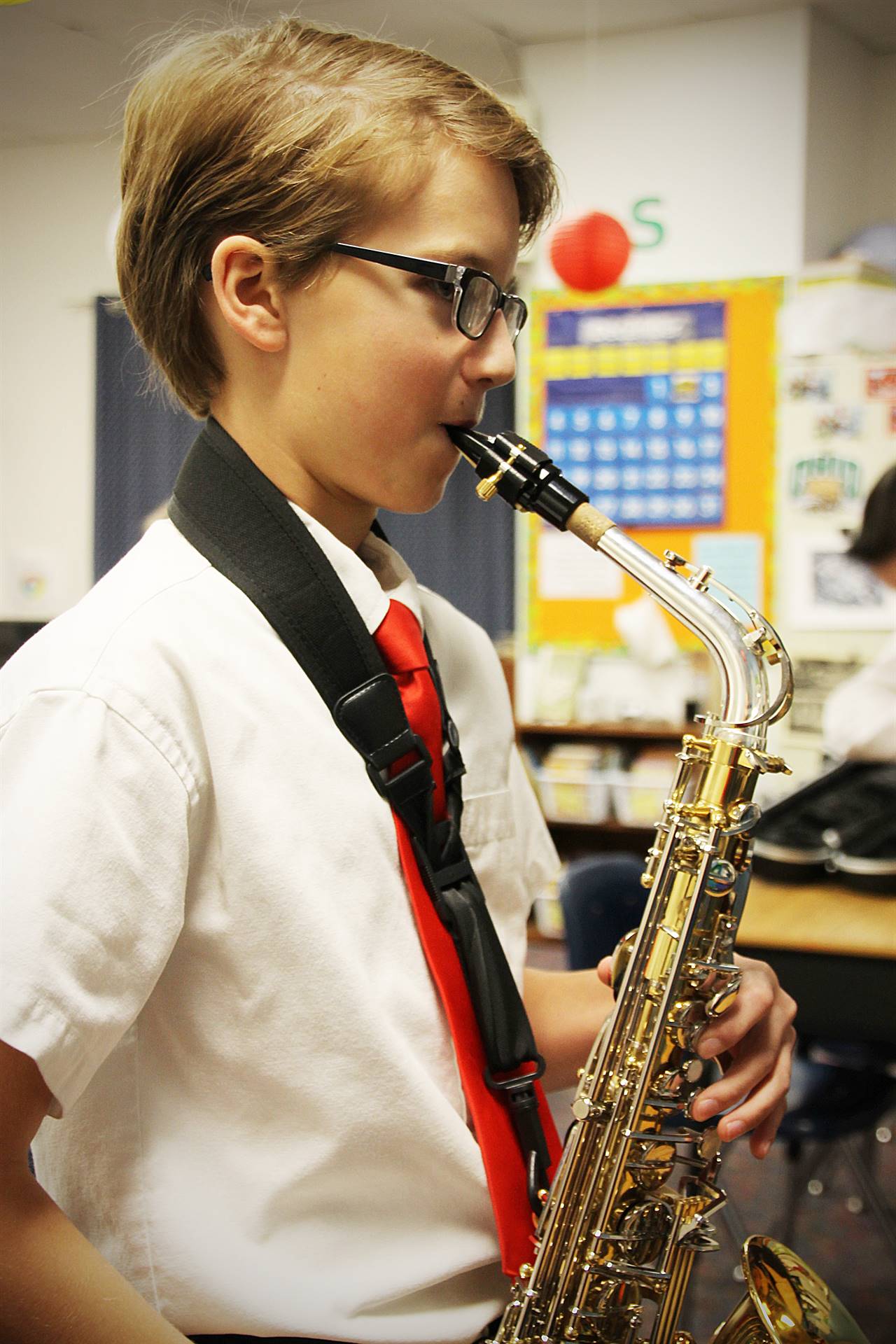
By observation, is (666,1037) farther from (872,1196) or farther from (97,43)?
(872,1196)

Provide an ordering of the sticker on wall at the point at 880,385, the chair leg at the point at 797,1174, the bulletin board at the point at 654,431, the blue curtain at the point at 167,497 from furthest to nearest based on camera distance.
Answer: the bulletin board at the point at 654,431 → the sticker on wall at the point at 880,385 → the chair leg at the point at 797,1174 → the blue curtain at the point at 167,497

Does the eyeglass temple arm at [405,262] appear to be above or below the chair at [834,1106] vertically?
above

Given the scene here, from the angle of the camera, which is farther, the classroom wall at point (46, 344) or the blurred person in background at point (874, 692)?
the blurred person in background at point (874, 692)

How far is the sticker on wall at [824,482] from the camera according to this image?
4586mm

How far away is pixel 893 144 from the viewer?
4.75 meters

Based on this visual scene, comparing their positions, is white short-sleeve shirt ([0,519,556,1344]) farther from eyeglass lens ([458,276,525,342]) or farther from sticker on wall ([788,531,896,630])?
sticker on wall ([788,531,896,630])

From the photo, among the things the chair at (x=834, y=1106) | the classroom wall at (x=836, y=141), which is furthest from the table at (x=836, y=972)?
the classroom wall at (x=836, y=141)

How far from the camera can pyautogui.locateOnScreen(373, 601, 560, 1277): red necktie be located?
935mm

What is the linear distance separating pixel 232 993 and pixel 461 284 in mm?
550

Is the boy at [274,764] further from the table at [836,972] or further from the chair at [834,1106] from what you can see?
the chair at [834,1106]

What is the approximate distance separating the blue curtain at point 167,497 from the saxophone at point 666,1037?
544 millimetres

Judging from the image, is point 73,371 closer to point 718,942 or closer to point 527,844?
point 527,844

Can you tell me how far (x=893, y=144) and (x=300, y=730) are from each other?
15.7 feet

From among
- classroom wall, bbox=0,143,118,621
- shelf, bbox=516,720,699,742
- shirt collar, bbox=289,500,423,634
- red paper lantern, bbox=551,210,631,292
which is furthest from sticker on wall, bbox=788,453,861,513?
shirt collar, bbox=289,500,423,634
